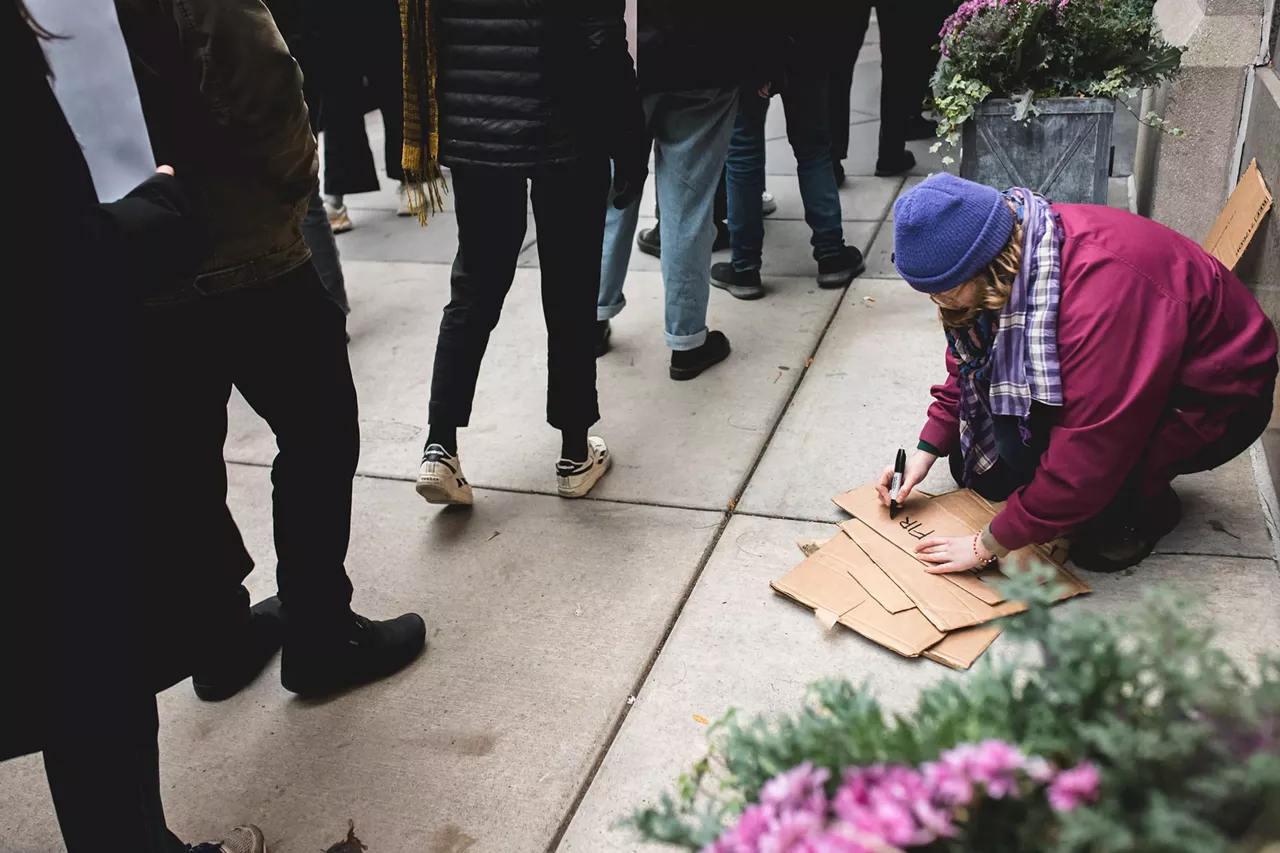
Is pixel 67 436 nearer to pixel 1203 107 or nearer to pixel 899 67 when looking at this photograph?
pixel 1203 107

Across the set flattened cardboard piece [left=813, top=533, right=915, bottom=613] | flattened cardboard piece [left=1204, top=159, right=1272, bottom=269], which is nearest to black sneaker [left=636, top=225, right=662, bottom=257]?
flattened cardboard piece [left=1204, top=159, right=1272, bottom=269]

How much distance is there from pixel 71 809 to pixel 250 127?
1.17 meters

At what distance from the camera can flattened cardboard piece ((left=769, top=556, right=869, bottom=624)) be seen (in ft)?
8.52

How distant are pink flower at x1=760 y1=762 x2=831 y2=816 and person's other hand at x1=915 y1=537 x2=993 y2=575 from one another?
1597 mm

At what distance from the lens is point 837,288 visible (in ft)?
14.7

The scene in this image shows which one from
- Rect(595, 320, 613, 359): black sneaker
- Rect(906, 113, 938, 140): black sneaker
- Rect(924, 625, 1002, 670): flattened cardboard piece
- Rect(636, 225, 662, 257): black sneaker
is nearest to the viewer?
Rect(924, 625, 1002, 670): flattened cardboard piece

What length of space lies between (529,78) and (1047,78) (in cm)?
190

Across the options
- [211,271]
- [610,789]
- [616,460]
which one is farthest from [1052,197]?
[211,271]

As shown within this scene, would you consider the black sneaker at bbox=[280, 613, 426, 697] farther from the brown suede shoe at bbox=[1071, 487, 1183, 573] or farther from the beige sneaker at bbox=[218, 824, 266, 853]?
the brown suede shoe at bbox=[1071, 487, 1183, 573]

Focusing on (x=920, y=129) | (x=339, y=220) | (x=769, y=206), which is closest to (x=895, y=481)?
(x=769, y=206)

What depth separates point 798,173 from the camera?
441 cm

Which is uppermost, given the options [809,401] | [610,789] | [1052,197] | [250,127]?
[250,127]

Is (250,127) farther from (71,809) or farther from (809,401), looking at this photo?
(809,401)

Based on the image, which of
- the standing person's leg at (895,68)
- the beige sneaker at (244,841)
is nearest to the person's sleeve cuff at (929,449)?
the beige sneaker at (244,841)
